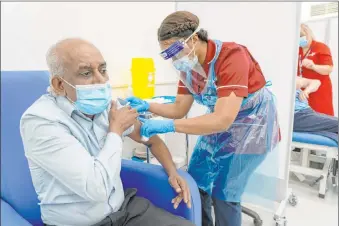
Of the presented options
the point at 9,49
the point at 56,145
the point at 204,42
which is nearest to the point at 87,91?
the point at 56,145

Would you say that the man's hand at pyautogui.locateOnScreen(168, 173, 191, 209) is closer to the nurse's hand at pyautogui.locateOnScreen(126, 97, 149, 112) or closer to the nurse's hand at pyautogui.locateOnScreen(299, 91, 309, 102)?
the nurse's hand at pyautogui.locateOnScreen(126, 97, 149, 112)

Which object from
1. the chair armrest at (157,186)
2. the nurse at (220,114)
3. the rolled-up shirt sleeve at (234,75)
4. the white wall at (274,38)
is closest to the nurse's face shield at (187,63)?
the nurse at (220,114)

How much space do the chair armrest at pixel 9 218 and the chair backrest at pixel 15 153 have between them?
62 mm

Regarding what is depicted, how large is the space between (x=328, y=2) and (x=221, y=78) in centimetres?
106

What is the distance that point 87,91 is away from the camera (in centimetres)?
101

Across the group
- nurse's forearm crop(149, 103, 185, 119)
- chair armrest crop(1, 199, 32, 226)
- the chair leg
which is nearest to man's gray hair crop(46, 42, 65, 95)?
chair armrest crop(1, 199, 32, 226)

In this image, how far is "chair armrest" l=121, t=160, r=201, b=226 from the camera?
44.3 inches

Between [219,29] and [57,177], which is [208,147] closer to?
[57,177]

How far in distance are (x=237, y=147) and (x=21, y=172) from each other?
969 mm

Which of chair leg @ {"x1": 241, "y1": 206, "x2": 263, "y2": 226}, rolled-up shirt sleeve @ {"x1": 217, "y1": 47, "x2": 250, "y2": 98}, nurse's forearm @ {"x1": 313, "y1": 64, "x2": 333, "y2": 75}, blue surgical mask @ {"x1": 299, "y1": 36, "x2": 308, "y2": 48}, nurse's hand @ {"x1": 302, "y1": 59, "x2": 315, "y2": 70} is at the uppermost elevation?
blue surgical mask @ {"x1": 299, "y1": 36, "x2": 308, "y2": 48}

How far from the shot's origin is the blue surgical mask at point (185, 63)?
50.8 inches

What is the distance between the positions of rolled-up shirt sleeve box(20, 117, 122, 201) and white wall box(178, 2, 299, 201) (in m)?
1.10

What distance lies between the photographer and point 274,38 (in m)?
1.94

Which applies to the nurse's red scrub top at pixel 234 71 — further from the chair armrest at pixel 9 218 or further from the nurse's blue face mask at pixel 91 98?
the chair armrest at pixel 9 218
